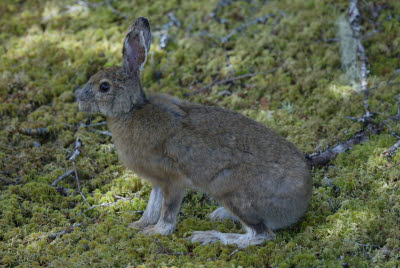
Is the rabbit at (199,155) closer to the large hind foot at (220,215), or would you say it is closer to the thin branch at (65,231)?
the large hind foot at (220,215)

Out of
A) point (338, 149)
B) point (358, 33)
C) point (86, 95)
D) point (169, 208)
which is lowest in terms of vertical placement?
point (169, 208)

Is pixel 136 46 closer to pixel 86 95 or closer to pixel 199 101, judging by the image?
pixel 86 95

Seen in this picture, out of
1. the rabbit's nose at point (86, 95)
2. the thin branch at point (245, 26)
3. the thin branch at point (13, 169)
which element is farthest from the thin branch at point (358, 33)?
the thin branch at point (13, 169)

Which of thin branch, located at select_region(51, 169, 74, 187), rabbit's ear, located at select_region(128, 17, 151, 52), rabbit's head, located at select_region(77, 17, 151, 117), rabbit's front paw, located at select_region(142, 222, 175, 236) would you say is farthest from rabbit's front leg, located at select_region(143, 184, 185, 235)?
rabbit's ear, located at select_region(128, 17, 151, 52)

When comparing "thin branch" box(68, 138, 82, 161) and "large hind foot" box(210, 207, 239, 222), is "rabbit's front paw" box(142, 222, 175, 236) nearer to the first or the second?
"large hind foot" box(210, 207, 239, 222)

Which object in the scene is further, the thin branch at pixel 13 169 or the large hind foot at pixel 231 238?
the thin branch at pixel 13 169

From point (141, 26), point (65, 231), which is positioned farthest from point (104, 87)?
point (65, 231)
